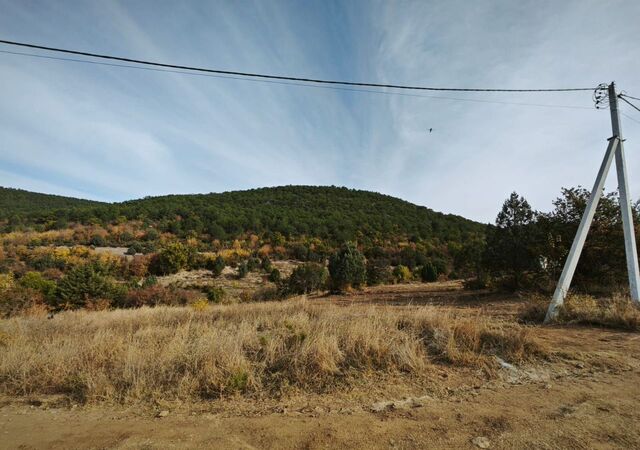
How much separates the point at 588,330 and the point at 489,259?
9.11 metres

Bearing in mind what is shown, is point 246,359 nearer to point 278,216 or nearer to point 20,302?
point 20,302

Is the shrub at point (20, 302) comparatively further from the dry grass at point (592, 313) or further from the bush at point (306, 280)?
the dry grass at point (592, 313)

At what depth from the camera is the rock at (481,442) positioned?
2865mm

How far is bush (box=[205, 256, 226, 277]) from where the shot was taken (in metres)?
30.7

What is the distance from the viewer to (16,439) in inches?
130

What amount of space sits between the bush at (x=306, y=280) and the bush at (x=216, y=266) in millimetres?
10849

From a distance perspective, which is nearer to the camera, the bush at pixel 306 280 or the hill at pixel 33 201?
the bush at pixel 306 280

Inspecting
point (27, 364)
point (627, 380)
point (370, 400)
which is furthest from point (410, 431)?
point (27, 364)

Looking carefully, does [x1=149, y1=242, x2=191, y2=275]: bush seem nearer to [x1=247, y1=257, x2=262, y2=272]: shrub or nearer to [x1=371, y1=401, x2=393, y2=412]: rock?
[x1=247, y1=257, x2=262, y2=272]: shrub

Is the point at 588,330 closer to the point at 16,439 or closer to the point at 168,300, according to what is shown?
the point at 16,439

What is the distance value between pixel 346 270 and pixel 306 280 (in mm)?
2796

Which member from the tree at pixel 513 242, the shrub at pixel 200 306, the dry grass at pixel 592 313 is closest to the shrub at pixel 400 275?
the tree at pixel 513 242

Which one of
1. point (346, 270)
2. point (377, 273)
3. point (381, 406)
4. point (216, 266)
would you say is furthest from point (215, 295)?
point (381, 406)

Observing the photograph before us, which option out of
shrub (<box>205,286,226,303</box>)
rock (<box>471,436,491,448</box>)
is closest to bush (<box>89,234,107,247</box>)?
shrub (<box>205,286,226,303</box>)
